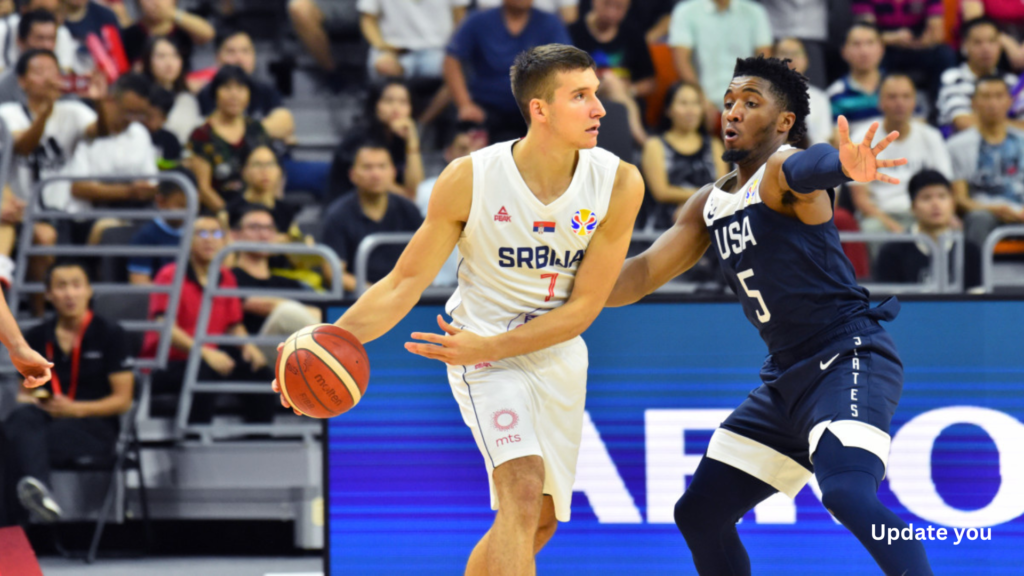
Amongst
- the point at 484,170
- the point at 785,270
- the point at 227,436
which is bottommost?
the point at 227,436

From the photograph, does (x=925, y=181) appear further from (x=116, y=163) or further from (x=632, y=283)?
(x=116, y=163)

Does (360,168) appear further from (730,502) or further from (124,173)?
(730,502)

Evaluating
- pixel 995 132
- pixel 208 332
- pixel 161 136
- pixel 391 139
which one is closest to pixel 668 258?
pixel 208 332

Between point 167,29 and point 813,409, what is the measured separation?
300 inches

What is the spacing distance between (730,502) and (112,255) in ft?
17.2

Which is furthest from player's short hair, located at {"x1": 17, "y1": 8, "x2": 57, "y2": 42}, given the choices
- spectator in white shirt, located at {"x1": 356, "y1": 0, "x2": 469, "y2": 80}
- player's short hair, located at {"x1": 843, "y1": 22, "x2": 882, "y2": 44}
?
player's short hair, located at {"x1": 843, "y1": 22, "x2": 882, "y2": 44}

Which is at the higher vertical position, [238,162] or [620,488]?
[238,162]

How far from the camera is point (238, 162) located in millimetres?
8758

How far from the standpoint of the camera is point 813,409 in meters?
4.05

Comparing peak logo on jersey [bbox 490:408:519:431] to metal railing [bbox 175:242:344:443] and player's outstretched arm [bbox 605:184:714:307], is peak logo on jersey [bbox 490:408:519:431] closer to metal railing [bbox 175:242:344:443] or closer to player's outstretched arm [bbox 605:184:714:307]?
player's outstretched arm [bbox 605:184:714:307]

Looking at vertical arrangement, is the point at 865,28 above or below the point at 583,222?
above

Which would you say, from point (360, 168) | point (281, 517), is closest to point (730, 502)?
point (281, 517)

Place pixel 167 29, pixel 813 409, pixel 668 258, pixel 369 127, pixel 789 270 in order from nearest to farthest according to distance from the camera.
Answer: pixel 813 409
pixel 789 270
pixel 668 258
pixel 369 127
pixel 167 29

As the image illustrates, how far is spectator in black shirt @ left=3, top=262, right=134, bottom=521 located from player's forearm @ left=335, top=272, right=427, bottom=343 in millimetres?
3346
